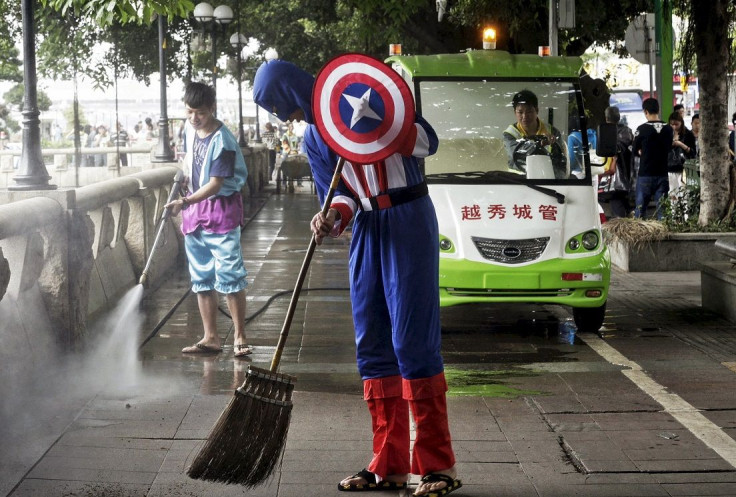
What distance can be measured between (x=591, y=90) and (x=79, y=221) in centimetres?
538

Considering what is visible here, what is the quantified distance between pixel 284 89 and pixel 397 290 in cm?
100

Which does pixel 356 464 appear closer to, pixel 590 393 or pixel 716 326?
pixel 590 393

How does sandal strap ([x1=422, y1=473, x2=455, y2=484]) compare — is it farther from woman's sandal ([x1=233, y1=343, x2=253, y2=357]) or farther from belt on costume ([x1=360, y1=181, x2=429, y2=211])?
woman's sandal ([x1=233, y1=343, x2=253, y2=357])

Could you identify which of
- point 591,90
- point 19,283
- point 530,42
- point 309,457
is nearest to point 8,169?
point 530,42

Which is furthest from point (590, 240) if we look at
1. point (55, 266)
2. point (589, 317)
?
point (55, 266)

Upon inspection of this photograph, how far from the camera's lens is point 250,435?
16.2 feet

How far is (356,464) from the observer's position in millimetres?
5664

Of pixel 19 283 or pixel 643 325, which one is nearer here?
pixel 19 283

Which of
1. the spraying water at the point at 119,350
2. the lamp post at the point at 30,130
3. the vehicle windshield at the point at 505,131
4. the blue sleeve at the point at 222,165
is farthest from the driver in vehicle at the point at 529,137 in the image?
the lamp post at the point at 30,130

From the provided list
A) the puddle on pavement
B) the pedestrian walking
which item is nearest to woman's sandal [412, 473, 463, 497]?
the puddle on pavement

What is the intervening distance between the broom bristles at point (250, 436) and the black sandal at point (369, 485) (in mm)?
408

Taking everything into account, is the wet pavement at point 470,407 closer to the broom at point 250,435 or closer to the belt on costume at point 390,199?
the broom at point 250,435

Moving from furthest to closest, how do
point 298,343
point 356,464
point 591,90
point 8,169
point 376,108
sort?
1. point 8,169
2. point 591,90
3. point 298,343
4. point 356,464
5. point 376,108

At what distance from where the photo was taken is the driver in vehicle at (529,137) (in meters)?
9.87
